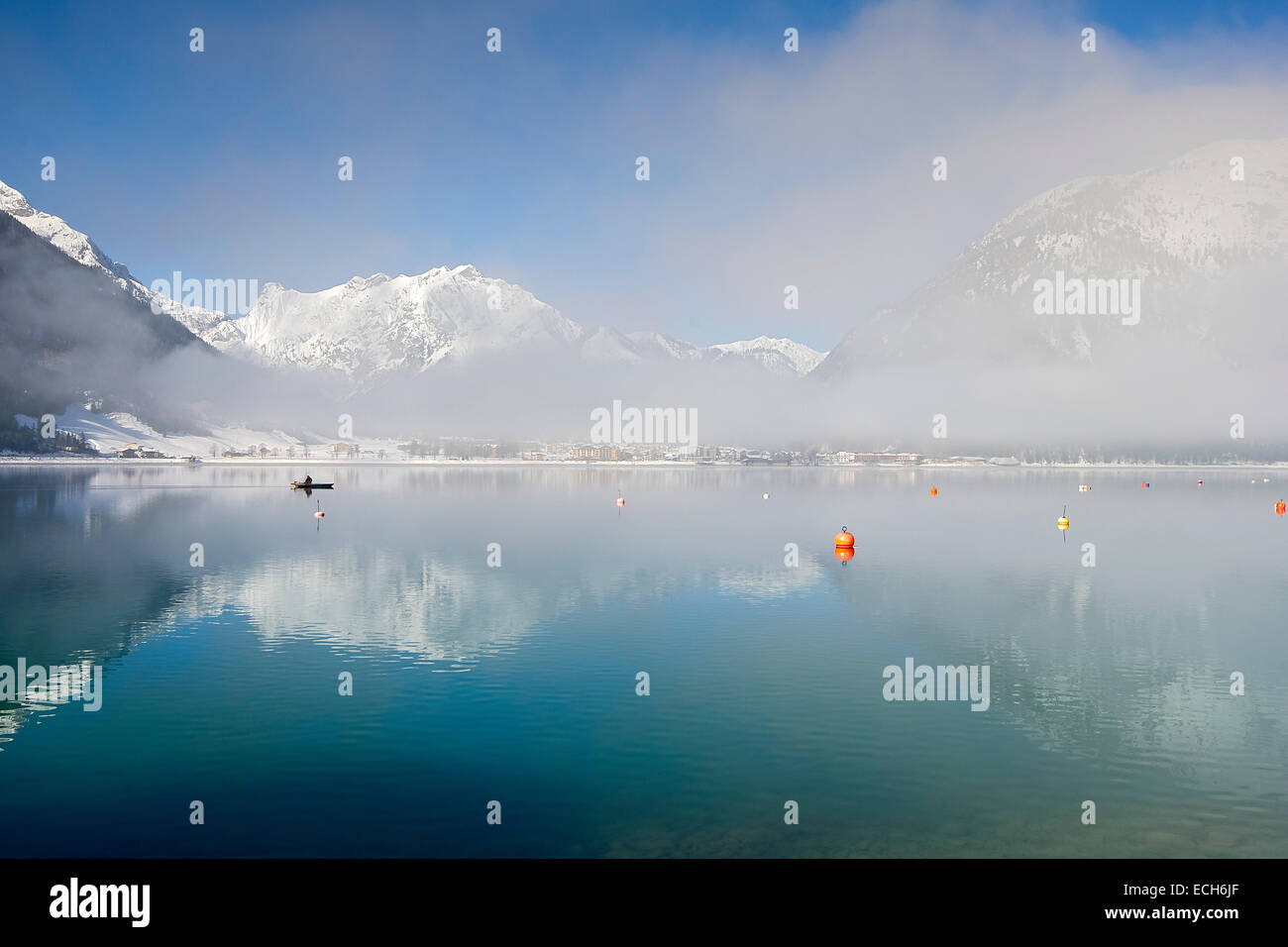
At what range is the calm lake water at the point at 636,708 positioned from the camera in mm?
25484

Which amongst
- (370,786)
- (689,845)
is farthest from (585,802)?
(370,786)

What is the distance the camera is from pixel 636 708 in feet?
124

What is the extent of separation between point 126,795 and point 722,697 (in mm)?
23368

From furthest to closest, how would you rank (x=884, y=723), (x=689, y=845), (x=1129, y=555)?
(x=1129, y=555) → (x=884, y=723) → (x=689, y=845)

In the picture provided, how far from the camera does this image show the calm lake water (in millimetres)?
25484

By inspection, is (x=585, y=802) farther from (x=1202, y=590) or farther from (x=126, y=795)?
(x=1202, y=590)

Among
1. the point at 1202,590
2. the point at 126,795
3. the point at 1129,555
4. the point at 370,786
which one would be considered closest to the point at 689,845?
the point at 370,786

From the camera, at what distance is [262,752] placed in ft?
103

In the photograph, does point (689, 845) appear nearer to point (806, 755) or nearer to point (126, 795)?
point (806, 755)
